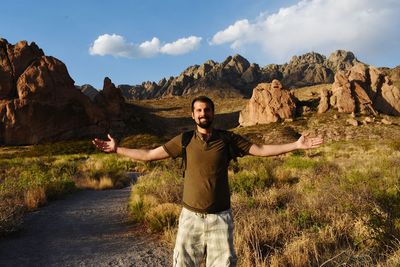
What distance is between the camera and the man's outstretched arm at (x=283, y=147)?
4.46 metres

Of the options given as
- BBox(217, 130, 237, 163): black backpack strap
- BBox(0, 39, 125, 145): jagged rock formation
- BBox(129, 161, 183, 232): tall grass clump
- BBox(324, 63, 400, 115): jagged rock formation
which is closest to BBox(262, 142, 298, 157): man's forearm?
BBox(217, 130, 237, 163): black backpack strap

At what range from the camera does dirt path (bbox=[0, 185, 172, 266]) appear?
264 inches

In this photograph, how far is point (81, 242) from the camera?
773 centimetres

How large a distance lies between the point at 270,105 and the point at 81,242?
2958 inches

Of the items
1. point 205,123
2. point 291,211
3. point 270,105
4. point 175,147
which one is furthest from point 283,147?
point 270,105

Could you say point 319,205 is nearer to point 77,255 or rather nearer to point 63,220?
point 77,255

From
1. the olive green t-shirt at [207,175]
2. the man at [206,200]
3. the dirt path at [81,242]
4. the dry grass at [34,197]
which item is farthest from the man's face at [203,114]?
the dry grass at [34,197]

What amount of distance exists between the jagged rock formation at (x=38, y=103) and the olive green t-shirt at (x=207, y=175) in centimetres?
5511

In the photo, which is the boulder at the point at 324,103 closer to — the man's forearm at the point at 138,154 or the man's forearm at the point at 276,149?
the man's forearm at the point at 276,149

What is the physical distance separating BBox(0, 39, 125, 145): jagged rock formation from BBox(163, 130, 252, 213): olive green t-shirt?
181 ft

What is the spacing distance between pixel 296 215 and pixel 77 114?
182 ft

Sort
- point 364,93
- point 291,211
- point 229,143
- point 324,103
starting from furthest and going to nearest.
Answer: point 324,103
point 364,93
point 291,211
point 229,143

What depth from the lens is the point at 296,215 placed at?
7832 millimetres

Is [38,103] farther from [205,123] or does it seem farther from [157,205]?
[205,123]
